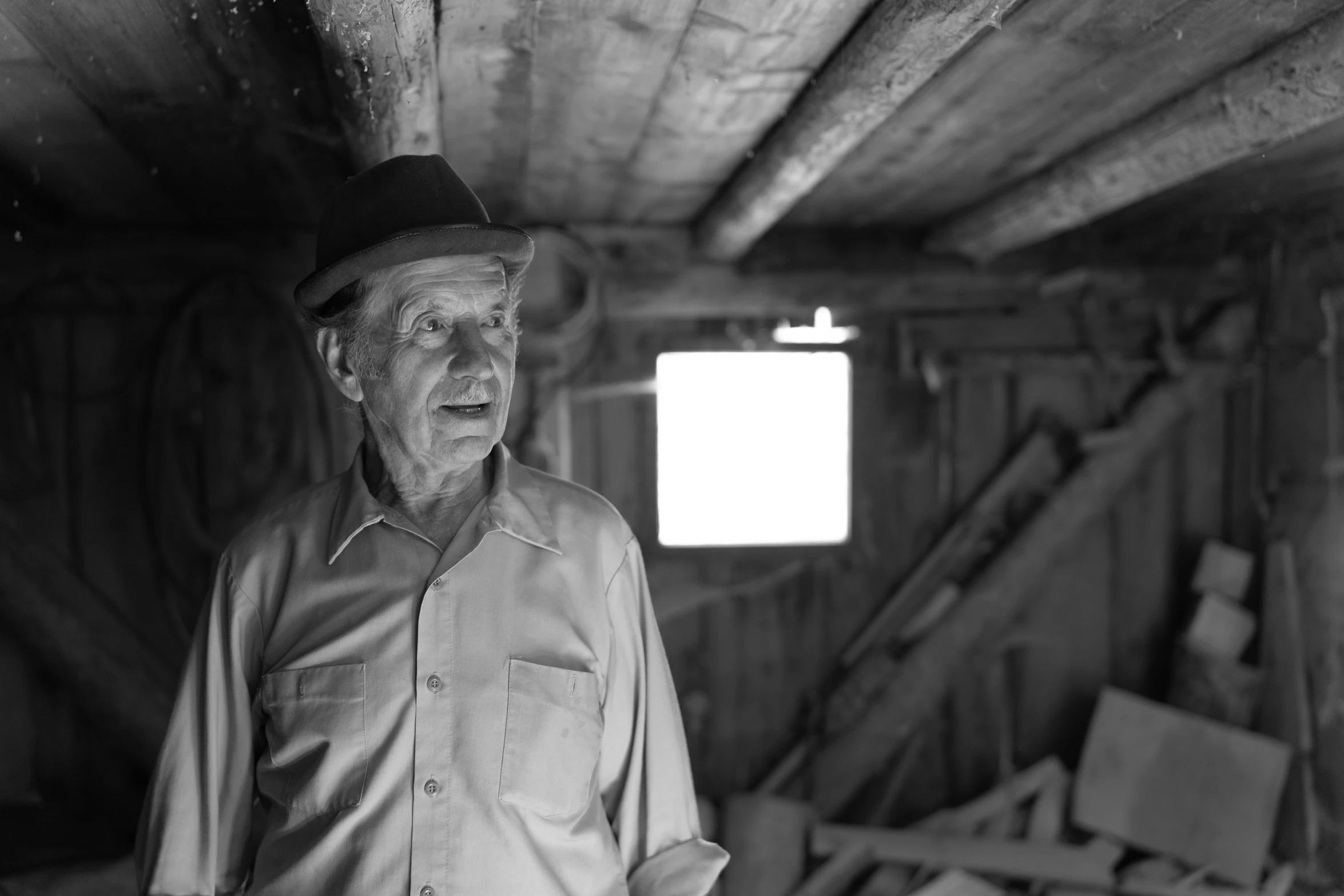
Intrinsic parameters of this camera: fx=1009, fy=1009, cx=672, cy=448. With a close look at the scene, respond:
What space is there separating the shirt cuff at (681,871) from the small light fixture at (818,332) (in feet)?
7.86

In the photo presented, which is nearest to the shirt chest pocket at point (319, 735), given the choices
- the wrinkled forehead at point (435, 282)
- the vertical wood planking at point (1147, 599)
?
the wrinkled forehead at point (435, 282)

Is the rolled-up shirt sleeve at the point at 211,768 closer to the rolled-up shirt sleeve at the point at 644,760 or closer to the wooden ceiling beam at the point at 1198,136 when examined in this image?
the rolled-up shirt sleeve at the point at 644,760

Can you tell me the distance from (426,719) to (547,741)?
203 millimetres

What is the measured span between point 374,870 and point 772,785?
98.8 inches

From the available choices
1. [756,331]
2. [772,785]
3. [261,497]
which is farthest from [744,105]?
[772,785]

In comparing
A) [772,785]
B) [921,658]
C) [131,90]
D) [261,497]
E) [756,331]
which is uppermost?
[131,90]

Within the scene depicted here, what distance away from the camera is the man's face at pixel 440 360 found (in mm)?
1760

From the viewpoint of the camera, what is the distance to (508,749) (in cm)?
167

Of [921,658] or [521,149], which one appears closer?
[521,149]

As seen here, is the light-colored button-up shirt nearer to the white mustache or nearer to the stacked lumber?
the white mustache

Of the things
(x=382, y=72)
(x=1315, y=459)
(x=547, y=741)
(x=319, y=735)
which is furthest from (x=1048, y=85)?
→ (x=1315, y=459)

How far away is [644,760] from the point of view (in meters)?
1.85

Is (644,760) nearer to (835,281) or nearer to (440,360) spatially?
(440,360)

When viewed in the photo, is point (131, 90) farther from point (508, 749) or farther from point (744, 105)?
point (508, 749)
